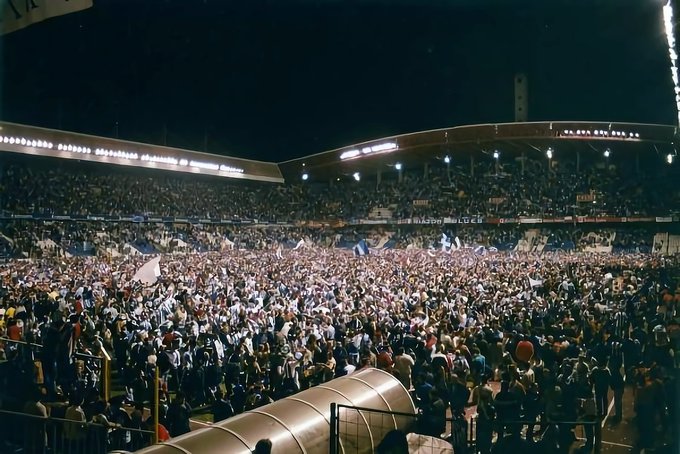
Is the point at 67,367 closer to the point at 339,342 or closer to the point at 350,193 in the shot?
the point at 339,342

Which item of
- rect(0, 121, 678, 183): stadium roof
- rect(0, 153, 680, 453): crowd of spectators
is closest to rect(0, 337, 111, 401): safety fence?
rect(0, 153, 680, 453): crowd of spectators

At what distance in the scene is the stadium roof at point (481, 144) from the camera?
127 ft

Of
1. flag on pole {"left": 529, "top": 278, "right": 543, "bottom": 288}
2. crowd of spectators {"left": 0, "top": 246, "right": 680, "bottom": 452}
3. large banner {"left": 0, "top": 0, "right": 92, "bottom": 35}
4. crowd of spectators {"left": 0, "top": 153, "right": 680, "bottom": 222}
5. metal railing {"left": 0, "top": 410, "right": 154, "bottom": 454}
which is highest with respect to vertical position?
crowd of spectators {"left": 0, "top": 153, "right": 680, "bottom": 222}

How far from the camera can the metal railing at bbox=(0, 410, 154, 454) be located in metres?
6.49

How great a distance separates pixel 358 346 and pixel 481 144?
1380 inches

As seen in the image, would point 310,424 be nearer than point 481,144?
Yes

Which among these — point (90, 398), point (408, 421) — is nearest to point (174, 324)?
point (90, 398)

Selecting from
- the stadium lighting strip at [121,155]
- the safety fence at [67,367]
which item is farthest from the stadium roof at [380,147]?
the safety fence at [67,367]

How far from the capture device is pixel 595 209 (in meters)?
41.3

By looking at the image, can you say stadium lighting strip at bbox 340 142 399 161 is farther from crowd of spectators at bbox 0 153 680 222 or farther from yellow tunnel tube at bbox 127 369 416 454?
yellow tunnel tube at bbox 127 369 416 454

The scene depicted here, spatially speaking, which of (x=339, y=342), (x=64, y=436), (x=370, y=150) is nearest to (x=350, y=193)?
(x=370, y=150)

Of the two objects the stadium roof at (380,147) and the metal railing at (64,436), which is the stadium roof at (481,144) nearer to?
the stadium roof at (380,147)

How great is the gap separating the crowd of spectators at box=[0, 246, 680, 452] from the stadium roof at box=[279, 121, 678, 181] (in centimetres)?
2274

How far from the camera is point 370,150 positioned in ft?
153
